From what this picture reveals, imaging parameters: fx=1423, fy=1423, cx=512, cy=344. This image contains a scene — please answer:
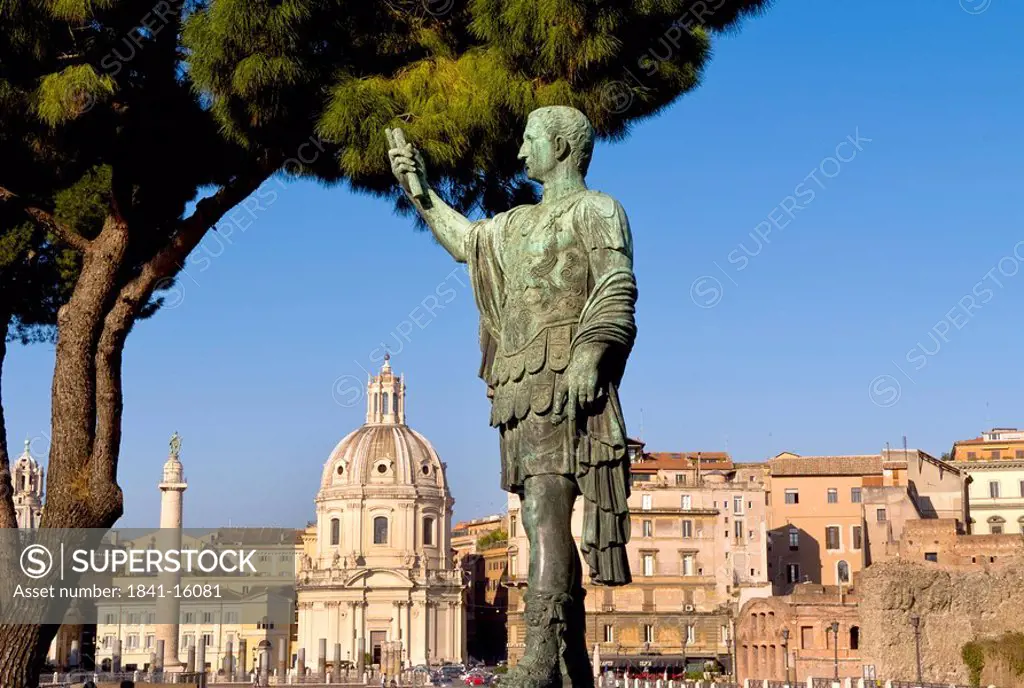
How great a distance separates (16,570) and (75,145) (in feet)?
11.5

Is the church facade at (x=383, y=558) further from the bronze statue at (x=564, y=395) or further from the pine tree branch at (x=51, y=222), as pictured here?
the bronze statue at (x=564, y=395)

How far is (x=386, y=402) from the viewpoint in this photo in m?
91.0

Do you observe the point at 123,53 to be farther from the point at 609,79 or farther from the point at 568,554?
the point at 568,554

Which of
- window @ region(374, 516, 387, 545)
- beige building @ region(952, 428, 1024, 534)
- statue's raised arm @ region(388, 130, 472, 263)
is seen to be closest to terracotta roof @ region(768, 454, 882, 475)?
beige building @ region(952, 428, 1024, 534)

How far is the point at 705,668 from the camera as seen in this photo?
51219mm

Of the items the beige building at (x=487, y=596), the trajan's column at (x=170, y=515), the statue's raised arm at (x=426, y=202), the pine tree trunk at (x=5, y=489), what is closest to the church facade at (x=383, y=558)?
the beige building at (x=487, y=596)

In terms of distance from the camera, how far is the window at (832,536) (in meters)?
63.5

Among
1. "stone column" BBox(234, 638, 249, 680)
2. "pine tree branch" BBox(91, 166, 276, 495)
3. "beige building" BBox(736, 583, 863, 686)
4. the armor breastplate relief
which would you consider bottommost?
"stone column" BBox(234, 638, 249, 680)

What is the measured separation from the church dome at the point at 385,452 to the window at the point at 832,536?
99.7ft

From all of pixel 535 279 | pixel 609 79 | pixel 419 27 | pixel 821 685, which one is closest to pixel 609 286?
pixel 535 279

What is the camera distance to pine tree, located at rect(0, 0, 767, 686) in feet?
31.1

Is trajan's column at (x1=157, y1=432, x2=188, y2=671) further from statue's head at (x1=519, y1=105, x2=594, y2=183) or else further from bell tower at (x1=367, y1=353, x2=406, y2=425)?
statue's head at (x1=519, y1=105, x2=594, y2=183)

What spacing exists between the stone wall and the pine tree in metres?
34.1

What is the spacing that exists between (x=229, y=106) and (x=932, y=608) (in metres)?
36.5
